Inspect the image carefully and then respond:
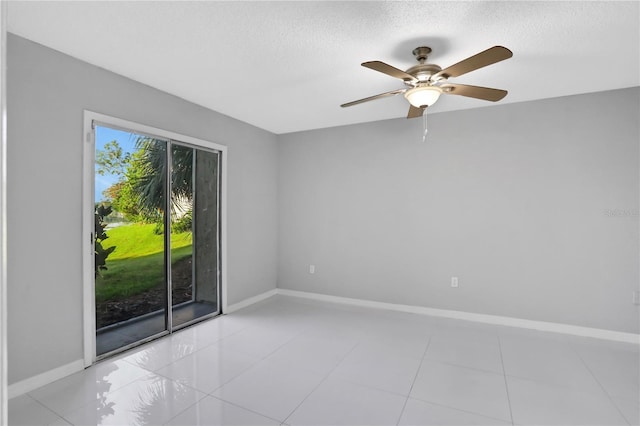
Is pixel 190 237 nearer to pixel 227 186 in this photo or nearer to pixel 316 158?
pixel 227 186

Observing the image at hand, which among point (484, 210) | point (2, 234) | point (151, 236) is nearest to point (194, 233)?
point (151, 236)

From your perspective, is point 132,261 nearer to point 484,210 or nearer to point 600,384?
point 484,210

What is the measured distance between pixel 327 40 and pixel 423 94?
804 mm

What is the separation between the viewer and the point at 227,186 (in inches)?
156

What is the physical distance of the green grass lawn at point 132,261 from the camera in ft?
9.43

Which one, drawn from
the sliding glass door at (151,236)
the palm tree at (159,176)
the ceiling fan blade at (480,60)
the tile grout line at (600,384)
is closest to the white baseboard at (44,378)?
the sliding glass door at (151,236)

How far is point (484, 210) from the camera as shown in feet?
12.0

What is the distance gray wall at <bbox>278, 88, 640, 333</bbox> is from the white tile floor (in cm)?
55

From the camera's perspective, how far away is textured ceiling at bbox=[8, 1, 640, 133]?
1.89 meters

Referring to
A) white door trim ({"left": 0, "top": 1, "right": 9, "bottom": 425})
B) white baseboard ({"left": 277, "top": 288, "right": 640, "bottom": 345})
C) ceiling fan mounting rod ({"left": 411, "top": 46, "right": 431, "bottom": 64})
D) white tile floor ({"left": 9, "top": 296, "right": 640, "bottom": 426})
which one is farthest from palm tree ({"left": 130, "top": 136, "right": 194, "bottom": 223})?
white door trim ({"left": 0, "top": 1, "right": 9, "bottom": 425})

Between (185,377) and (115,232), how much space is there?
4.76ft

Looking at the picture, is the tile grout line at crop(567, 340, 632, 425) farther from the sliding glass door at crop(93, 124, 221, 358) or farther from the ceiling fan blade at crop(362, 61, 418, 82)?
the sliding glass door at crop(93, 124, 221, 358)

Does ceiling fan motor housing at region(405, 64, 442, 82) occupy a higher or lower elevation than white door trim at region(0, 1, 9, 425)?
higher

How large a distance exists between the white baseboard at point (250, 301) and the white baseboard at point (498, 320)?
0.49 meters
